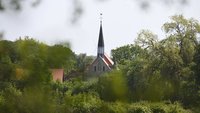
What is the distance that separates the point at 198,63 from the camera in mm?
19141

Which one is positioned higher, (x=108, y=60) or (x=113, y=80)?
(x=108, y=60)

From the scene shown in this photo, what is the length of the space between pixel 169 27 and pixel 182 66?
195 centimetres

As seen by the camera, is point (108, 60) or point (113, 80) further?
point (108, 60)

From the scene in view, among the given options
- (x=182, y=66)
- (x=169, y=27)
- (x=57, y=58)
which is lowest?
(x=57, y=58)

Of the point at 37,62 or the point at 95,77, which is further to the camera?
the point at 95,77

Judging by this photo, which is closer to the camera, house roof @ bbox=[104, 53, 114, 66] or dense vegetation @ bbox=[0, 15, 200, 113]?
dense vegetation @ bbox=[0, 15, 200, 113]

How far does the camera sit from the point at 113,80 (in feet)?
14.9

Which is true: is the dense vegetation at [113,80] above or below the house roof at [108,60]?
below

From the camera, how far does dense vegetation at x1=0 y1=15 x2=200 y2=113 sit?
422 centimetres

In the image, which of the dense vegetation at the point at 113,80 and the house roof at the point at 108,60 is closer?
the dense vegetation at the point at 113,80

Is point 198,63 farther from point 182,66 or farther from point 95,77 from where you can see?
point 95,77

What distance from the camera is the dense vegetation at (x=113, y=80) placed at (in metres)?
4.22

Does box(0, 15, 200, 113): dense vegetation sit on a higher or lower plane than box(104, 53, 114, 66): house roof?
lower

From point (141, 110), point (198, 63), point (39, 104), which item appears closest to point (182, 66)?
point (198, 63)
